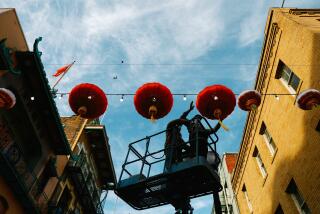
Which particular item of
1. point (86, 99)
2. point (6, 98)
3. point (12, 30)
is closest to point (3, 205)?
point (6, 98)

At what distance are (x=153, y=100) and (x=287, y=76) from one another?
28.5 ft

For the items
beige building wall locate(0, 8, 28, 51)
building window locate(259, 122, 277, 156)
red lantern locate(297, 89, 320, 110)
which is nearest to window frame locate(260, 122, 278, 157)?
building window locate(259, 122, 277, 156)

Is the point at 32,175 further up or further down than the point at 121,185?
further up

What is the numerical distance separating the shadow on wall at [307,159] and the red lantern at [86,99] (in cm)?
793

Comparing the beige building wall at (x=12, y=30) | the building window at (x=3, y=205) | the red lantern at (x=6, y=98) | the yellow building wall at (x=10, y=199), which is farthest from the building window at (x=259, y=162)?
the beige building wall at (x=12, y=30)

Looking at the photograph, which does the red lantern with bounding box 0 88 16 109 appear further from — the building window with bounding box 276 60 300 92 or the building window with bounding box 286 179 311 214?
the building window with bounding box 276 60 300 92

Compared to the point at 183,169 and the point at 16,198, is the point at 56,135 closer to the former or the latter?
the point at 16,198

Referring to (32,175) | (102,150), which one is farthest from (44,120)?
(102,150)

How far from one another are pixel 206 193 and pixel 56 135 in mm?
9530

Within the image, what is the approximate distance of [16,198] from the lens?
12.0 m

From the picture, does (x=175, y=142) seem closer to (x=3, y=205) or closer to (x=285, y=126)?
(x=285, y=126)

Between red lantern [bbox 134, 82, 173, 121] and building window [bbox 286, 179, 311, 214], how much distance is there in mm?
7311

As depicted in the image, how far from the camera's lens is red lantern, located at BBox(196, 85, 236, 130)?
8586 mm

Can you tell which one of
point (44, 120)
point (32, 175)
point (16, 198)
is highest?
point (44, 120)
